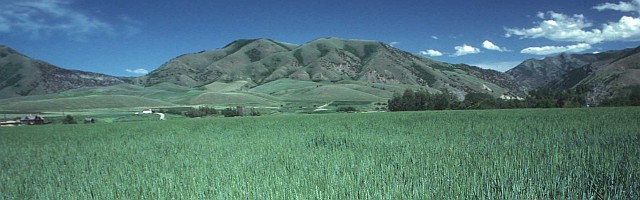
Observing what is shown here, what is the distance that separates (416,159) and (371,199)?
382cm

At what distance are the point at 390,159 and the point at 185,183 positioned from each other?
5.07m

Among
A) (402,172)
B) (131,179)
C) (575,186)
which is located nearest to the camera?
(575,186)

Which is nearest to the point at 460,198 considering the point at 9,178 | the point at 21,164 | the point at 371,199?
the point at 371,199

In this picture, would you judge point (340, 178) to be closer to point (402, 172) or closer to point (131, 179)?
point (402, 172)

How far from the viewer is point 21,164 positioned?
527 inches

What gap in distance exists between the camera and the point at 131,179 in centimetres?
896

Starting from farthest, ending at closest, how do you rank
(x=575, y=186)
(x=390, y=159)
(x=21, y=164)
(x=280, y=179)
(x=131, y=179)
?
(x=21, y=164) → (x=390, y=159) → (x=131, y=179) → (x=280, y=179) → (x=575, y=186)

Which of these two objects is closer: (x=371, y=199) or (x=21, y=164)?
(x=371, y=199)

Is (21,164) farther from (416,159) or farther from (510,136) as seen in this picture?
(510,136)

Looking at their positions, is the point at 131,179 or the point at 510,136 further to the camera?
the point at 510,136

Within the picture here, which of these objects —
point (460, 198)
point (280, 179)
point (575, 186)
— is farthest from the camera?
point (280, 179)

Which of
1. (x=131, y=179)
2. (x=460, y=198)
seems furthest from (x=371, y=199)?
(x=131, y=179)

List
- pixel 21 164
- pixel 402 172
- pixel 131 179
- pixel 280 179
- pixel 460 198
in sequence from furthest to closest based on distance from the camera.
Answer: pixel 21 164
pixel 131 179
pixel 402 172
pixel 280 179
pixel 460 198

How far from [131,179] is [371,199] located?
6237 mm
